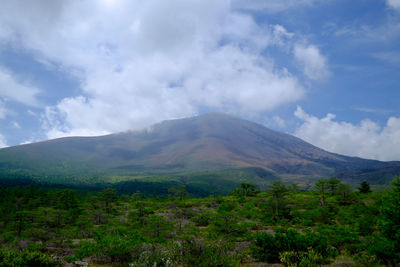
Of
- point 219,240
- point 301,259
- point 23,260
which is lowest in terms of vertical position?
point 301,259

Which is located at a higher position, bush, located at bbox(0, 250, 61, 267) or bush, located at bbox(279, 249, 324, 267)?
bush, located at bbox(0, 250, 61, 267)

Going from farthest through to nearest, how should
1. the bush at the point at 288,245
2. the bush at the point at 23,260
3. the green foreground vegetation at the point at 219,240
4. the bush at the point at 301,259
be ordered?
the bush at the point at 288,245 → the green foreground vegetation at the point at 219,240 → the bush at the point at 301,259 → the bush at the point at 23,260

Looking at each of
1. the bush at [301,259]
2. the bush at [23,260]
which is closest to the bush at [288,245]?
the bush at [301,259]

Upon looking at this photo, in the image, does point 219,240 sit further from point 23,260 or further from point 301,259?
point 23,260

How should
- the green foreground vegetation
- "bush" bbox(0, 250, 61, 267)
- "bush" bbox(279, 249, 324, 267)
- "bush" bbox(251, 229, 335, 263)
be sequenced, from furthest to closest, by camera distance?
"bush" bbox(251, 229, 335, 263) < the green foreground vegetation < "bush" bbox(279, 249, 324, 267) < "bush" bbox(0, 250, 61, 267)

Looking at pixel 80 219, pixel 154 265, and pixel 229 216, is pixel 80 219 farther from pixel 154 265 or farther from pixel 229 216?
pixel 154 265

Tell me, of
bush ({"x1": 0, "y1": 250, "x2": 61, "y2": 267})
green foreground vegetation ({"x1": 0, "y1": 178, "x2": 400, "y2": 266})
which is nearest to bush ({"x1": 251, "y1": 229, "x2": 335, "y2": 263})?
green foreground vegetation ({"x1": 0, "y1": 178, "x2": 400, "y2": 266})

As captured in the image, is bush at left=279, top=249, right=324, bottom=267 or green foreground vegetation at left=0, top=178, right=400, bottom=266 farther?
green foreground vegetation at left=0, top=178, right=400, bottom=266

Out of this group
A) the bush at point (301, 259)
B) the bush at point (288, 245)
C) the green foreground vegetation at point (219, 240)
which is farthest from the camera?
→ the bush at point (288, 245)

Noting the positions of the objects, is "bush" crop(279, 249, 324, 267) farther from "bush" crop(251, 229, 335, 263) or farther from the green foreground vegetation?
"bush" crop(251, 229, 335, 263)

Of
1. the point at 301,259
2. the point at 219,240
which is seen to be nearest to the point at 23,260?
the point at 219,240

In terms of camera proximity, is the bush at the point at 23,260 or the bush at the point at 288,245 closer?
the bush at the point at 23,260

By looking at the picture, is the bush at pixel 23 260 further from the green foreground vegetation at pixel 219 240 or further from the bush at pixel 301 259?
the bush at pixel 301 259

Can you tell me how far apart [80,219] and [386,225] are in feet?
87.2
